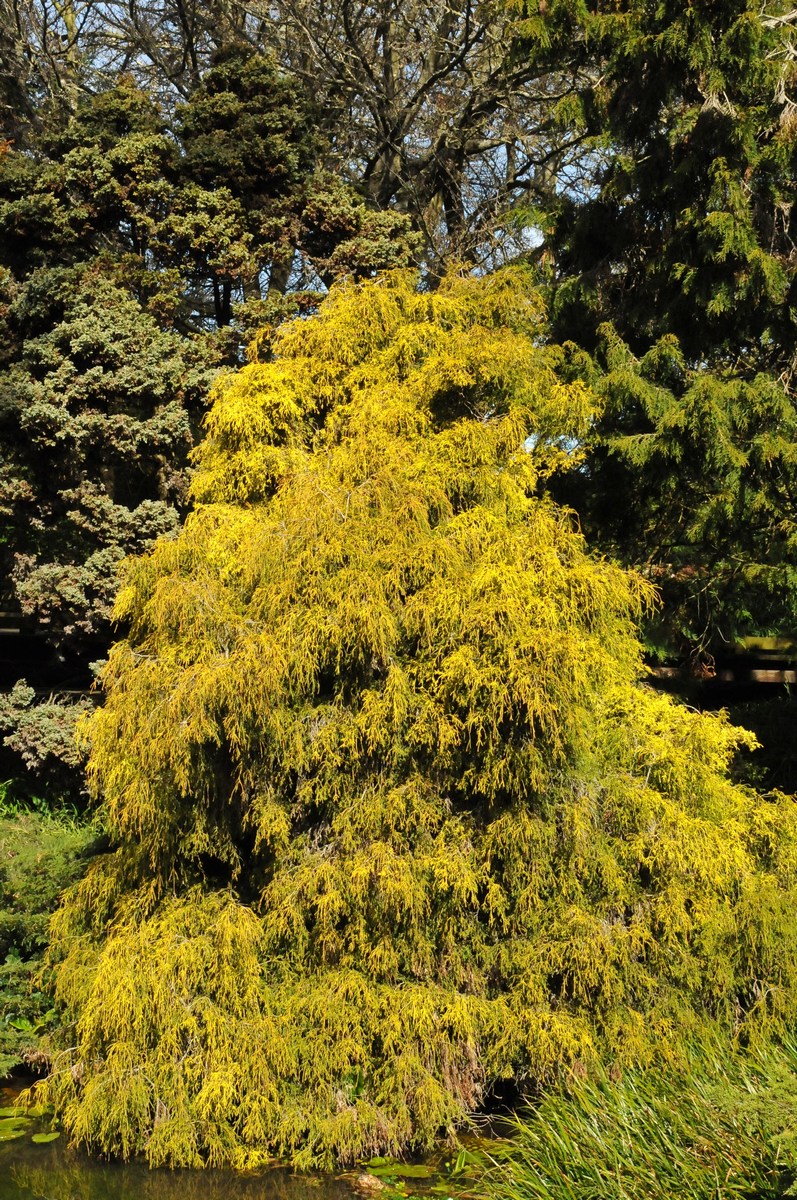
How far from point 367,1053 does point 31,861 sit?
4.15 meters

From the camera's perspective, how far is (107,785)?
6.34 metres

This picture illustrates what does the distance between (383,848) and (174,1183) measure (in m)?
1.86

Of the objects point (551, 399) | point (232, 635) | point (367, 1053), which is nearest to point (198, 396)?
point (551, 399)

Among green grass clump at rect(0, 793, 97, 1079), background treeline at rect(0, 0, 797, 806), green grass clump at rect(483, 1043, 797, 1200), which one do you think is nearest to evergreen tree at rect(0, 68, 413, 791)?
background treeline at rect(0, 0, 797, 806)

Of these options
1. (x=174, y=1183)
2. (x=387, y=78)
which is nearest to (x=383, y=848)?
(x=174, y=1183)

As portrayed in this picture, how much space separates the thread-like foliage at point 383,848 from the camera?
18.4ft

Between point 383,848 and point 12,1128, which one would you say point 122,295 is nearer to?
point 383,848

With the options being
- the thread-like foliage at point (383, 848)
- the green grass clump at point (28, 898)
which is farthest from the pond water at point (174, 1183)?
the green grass clump at point (28, 898)

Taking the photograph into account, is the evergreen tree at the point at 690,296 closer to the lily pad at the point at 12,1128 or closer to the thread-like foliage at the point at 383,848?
the thread-like foliage at the point at 383,848

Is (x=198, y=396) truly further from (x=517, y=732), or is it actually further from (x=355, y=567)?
(x=517, y=732)

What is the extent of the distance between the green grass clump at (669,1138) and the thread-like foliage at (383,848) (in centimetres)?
65

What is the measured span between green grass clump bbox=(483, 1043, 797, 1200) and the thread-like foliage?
2.14 feet

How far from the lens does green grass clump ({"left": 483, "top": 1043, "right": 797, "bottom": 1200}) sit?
399cm

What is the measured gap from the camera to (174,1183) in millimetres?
5309
